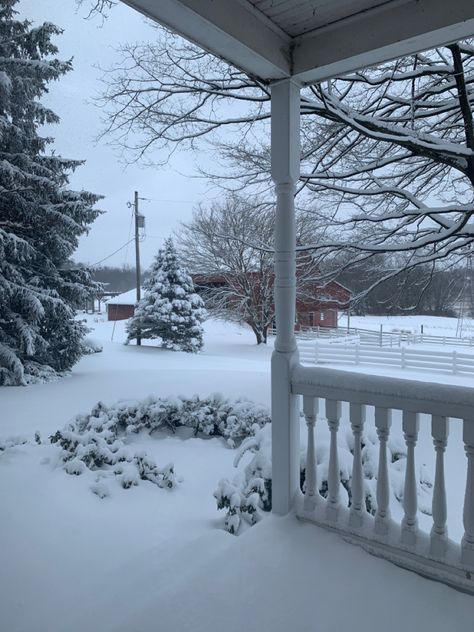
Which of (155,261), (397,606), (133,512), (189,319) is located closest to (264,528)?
(397,606)

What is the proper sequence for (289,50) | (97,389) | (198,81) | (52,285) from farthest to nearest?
(52,285) → (97,389) → (198,81) → (289,50)

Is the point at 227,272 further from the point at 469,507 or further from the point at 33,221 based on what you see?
the point at 469,507

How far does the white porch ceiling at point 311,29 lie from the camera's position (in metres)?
1.39

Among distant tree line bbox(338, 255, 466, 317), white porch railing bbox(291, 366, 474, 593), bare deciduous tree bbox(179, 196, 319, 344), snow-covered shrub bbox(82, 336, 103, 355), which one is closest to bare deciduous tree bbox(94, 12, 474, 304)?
distant tree line bbox(338, 255, 466, 317)

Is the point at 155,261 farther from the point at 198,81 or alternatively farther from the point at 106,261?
the point at 198,81

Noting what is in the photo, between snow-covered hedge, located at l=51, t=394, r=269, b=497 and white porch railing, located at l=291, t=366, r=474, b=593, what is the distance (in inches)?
55.5

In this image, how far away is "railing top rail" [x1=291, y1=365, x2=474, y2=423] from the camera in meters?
1.49

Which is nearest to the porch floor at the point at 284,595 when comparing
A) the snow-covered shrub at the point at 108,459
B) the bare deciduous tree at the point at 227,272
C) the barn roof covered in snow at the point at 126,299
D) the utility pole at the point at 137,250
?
the snow-covered shrub at the point at 108,459

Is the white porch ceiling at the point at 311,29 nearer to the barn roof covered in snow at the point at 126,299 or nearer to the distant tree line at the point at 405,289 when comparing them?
the distant tree line at the point at 405,289

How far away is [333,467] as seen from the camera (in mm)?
1826

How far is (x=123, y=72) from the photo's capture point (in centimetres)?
440

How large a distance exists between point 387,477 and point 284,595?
60 centimetres

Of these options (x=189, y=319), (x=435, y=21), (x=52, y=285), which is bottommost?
(x=189, y=319)

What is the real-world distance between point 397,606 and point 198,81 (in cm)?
464
